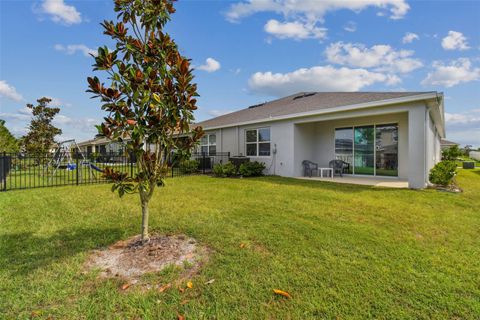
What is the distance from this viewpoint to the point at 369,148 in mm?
11203

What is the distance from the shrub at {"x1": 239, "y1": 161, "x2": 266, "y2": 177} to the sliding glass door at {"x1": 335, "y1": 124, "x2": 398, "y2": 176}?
396 centimetres

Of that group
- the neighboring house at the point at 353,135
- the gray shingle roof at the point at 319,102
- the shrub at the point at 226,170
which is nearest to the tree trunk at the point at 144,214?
the shrub at the point at 226,170

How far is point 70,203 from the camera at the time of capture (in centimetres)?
632

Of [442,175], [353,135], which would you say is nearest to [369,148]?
[353,135]

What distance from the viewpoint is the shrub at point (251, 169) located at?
11906 mm

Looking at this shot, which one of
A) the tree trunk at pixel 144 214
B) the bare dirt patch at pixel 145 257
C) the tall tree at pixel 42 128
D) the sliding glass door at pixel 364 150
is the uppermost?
the tall tree at pixel 42 128

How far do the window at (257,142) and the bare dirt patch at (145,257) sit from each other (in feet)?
32.4

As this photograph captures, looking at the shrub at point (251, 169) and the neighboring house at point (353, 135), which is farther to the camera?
the shrub at point (251, 169)

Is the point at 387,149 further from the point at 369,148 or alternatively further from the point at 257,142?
the point at 257,142

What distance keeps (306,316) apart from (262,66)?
16815mm

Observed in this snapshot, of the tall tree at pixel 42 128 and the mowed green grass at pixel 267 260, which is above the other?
the tall tree at pixel 42 128

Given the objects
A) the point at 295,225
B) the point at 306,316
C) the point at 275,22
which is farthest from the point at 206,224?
the point at 275,22

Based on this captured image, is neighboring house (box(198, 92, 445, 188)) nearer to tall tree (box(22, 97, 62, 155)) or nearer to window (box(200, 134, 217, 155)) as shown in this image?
window (box(200, 134, 217, 155))

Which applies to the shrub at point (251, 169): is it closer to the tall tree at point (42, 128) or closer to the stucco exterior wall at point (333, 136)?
the stucco exterior wall at point (333, 136)
